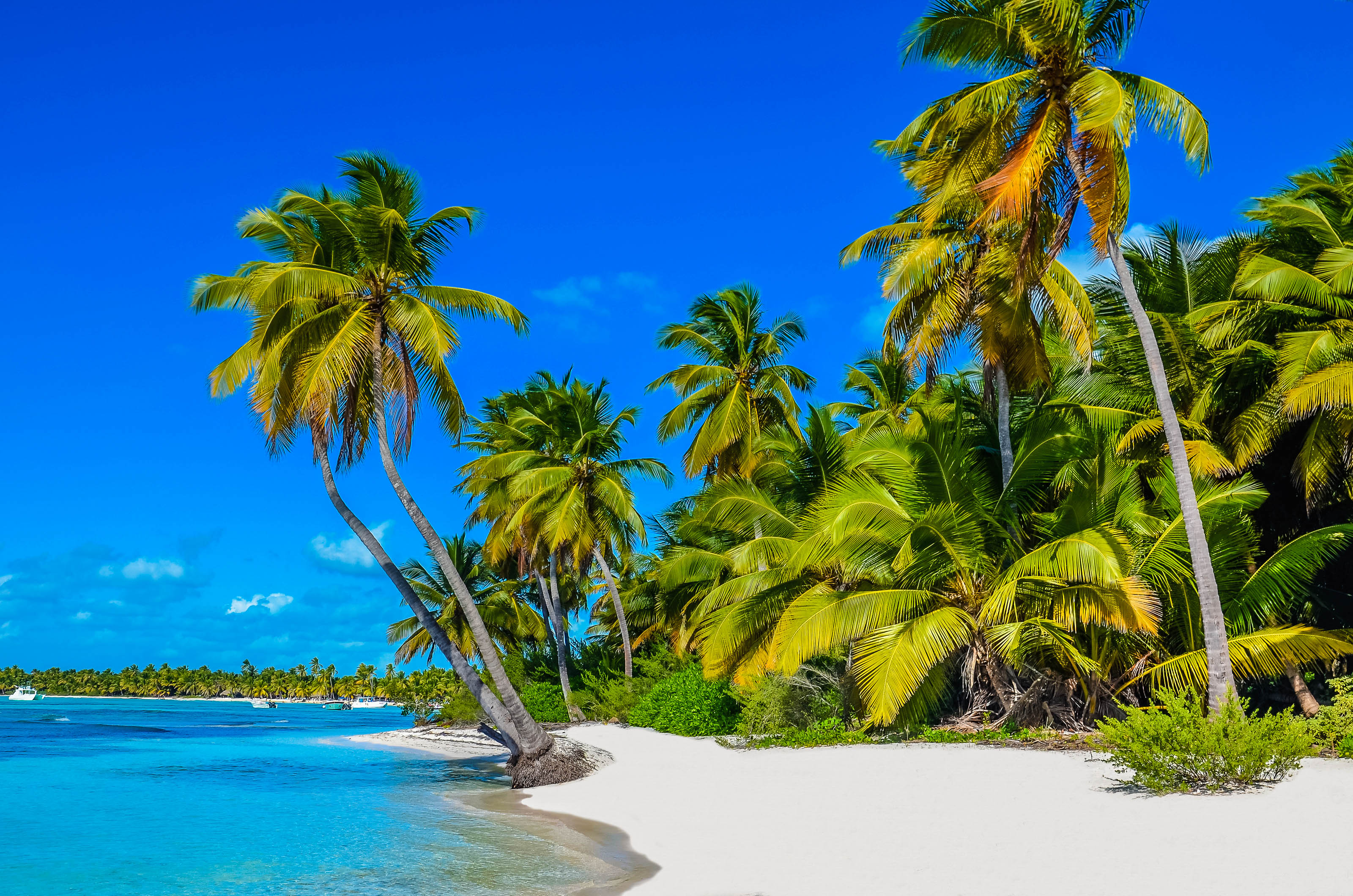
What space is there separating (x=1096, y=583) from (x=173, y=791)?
18938 mm

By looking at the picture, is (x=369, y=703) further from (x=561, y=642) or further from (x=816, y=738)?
(x=816, y=738)

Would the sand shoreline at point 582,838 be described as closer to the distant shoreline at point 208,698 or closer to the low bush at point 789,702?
the low bush at point 789,702

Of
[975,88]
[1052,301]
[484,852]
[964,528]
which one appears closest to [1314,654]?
[964,528]

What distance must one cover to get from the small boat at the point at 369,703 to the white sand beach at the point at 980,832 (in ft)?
379

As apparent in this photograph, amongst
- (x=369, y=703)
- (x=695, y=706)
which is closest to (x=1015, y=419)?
(x=695, y=706)

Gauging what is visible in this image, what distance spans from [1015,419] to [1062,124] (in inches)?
272

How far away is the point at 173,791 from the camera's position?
1866 cm

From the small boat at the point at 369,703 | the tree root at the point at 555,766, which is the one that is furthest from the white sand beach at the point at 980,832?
the small boat at the point at 369,703

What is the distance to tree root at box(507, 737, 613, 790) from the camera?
1572cm

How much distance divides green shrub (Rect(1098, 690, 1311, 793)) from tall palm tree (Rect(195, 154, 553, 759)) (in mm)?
10671

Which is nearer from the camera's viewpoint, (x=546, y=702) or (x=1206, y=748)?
(x=1206, y=748)

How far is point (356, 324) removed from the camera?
1595 cm

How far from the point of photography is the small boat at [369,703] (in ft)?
382

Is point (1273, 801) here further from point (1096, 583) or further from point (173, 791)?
point (173, 791)
